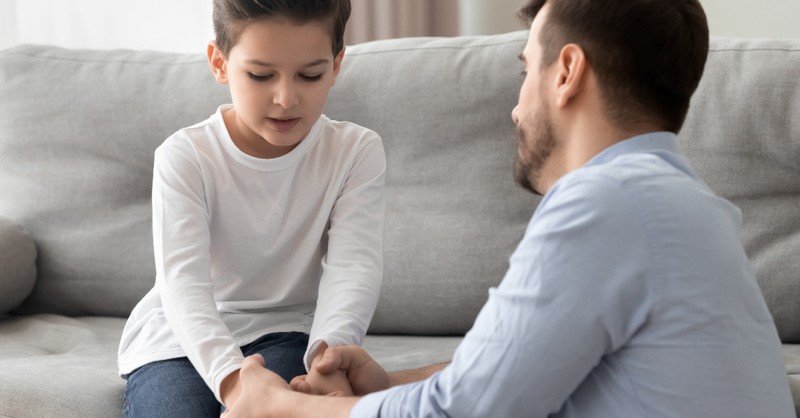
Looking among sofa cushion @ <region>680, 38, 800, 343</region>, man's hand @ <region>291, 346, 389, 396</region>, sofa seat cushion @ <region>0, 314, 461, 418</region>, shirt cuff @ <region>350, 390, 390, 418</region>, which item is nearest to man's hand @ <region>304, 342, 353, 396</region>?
man's hand @ <region>291, 346, 389, 396</region>

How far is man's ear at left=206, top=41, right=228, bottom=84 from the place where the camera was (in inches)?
66.5

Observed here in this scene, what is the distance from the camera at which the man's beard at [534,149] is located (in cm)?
123

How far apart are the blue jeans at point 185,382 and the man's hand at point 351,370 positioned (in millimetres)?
118

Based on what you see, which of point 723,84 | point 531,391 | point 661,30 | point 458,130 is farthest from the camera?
point 458,130

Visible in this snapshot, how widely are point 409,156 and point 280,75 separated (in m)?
0.66

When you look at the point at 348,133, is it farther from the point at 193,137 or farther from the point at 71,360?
the point at 71,360

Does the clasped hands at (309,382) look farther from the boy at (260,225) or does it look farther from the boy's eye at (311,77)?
the boy's eye at (311,77)

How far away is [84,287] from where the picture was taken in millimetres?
2320

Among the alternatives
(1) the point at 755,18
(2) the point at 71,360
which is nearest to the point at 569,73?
(2) the point at 71,360

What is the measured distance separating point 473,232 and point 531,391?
1099 mm

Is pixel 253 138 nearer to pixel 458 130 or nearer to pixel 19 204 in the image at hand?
pixel 458 130

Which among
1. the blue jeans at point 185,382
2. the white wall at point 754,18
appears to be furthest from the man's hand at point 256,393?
the white wall at point 754,18

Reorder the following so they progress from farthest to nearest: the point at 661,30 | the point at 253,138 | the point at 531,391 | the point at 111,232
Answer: the point at 111,232, the point at 253,138, the point at 661,30, the point at 531,391

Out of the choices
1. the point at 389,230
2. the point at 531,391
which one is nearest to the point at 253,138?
the point at 389,230
